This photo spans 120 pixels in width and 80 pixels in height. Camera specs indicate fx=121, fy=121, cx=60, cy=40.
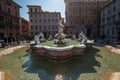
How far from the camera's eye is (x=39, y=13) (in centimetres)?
5738

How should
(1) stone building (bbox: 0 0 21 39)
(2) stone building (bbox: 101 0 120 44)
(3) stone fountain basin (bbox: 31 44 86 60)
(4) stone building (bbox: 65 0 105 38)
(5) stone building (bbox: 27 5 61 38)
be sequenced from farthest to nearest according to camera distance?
1. (5) stone building (bbox: 27 5 61 38)
2. (4) stone building (bbox: 65 0 105 38)
3. (1) stone building (bbox: 0 0 21 39)
4. (2) stone building (bbox: 101 0 120 44)
5. (3) stone fountain basin (bbox: 31 44 86 60)

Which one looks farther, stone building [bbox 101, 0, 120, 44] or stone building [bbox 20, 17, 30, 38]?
stone building [bbox 20, 17, 30, 38]

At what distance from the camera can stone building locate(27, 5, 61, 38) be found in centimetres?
5756

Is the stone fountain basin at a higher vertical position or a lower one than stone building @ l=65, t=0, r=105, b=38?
lower

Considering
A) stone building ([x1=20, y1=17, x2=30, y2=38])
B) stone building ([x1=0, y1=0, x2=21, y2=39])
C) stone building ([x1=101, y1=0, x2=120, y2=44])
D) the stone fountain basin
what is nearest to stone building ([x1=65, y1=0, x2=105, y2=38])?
stone building ([x1=101, y1=0, x2=120, y2=44])

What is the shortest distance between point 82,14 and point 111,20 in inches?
597

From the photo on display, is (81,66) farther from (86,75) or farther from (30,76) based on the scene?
(30,76)

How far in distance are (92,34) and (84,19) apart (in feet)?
25.5

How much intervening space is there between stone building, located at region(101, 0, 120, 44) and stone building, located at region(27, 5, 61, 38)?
21598 millimetres

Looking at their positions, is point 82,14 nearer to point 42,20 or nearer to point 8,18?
point 42,20

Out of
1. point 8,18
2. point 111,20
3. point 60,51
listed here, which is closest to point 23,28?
point 8,18

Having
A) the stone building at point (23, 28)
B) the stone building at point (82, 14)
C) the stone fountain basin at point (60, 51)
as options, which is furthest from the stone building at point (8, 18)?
the stone fountain basin at point (60, 51)

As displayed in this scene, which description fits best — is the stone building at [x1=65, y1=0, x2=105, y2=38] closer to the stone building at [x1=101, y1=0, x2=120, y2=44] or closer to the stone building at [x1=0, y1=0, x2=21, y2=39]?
the stone building at [x1=101, y1=0, x2=120, y2=44]

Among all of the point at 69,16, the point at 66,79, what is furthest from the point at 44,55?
the point at 69,16
